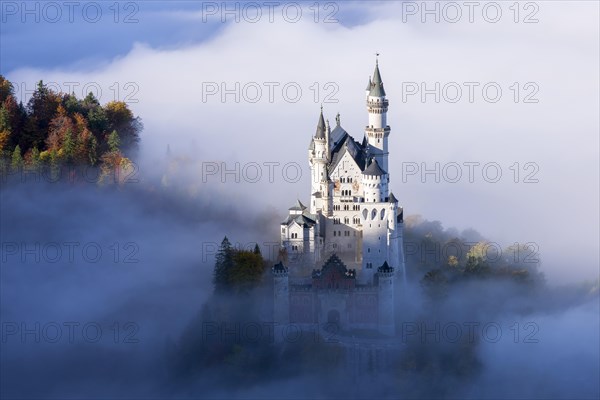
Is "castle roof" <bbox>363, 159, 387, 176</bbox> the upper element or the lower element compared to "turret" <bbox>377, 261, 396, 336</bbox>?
upper

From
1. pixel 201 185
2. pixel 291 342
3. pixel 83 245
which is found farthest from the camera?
pixel 201 185

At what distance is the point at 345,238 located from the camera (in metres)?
135

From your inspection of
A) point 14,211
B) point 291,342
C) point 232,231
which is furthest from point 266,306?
point 14,211

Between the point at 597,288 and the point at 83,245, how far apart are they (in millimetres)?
41666

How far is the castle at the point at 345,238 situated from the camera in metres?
132

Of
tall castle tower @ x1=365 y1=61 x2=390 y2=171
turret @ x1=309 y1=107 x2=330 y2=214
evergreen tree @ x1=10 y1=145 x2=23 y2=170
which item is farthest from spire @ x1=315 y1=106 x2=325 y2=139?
evergreen tree @ x1=10 y1=145 x2=23 y2=170

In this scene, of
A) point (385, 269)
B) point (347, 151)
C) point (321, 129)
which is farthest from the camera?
point (321, 129)

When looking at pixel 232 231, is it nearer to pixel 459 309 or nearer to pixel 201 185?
pixel 201 185

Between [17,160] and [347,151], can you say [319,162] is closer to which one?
[347,151]

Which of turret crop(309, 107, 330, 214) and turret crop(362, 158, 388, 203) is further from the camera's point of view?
turret crop(309, 107, 330, 214)

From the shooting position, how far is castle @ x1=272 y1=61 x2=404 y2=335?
433ft

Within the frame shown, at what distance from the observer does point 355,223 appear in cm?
13500

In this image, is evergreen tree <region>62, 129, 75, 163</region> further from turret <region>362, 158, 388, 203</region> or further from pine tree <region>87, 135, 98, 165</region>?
turret <region>362, 158, 388, 203</region>

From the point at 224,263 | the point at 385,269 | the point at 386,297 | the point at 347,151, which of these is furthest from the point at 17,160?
the point at 386,297
